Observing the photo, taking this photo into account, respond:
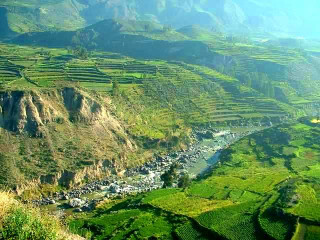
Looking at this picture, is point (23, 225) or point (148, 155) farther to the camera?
point (148, 155)

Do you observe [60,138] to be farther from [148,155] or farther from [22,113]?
[148,155]

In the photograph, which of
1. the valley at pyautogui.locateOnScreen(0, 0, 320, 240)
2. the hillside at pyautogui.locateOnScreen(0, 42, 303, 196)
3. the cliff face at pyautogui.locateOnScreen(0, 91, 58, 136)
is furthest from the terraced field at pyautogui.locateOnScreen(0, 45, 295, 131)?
the cliff face at pyautogui.locateOnScreen(0, 91, 58, 136)

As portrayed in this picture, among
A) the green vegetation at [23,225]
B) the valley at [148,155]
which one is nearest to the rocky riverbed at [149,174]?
the valley at [148,155]

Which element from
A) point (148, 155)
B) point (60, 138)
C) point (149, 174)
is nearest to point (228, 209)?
point (149, 174)

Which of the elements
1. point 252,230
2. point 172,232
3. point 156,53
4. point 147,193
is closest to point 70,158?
point 147,193

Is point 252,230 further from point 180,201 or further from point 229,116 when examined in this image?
point 229,116

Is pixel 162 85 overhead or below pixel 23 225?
below
